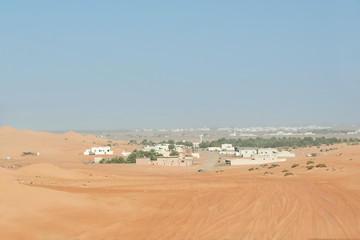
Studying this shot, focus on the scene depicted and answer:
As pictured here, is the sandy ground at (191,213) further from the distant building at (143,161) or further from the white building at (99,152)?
the white building at (99,152)

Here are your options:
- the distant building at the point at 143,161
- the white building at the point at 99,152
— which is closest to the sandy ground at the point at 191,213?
the distant building at the point at 143,161

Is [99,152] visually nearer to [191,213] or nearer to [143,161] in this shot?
[143,161]

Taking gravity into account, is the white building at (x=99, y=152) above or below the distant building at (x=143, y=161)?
above

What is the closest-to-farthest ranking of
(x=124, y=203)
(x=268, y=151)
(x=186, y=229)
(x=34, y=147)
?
(x=186, y=229) < (x=124, y=203) < (x=268, y=151) < (x=34, y=147)

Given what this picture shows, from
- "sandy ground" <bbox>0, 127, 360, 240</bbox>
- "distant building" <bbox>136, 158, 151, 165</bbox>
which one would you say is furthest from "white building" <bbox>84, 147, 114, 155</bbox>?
"sandy ground" <bbox>0, 127, 360, 240</bbox>

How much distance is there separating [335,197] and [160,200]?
34.9ft

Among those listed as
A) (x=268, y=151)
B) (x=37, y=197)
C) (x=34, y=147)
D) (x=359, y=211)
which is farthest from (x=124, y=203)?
(x=34, y=147)

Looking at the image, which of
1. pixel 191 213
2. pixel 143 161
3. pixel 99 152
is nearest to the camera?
pixel 191 213

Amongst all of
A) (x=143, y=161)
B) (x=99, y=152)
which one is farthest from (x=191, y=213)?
(x=99, y=152)

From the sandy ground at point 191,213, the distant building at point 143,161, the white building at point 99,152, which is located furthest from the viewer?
the white building at point 99,152

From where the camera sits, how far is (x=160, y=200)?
27.5 meters

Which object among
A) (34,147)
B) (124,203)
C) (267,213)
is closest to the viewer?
(267,213)

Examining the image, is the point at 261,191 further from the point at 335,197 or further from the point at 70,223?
the point at 70,223

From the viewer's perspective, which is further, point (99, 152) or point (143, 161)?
point (99, 152)
